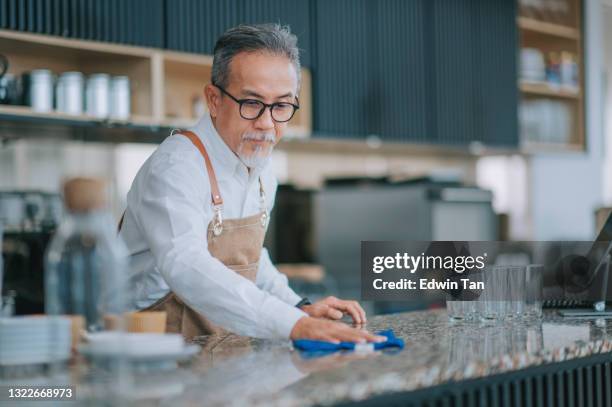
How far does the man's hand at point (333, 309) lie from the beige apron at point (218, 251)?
0.69 ft

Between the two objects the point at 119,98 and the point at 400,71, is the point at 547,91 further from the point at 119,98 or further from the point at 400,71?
the point at 119,98

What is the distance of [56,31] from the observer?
3557mm

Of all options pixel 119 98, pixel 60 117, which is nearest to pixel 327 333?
pixel 60 117

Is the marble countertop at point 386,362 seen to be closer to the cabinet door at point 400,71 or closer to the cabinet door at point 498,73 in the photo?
the cabinet door at point 400,71

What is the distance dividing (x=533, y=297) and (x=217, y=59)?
954 millimetres

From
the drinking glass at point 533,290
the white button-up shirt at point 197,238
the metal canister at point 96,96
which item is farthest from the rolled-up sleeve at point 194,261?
the metal canister at point 96,96

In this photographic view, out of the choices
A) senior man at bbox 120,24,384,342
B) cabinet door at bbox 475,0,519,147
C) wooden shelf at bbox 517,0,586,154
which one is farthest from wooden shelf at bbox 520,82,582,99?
senior man at bbox 120,24,384,342

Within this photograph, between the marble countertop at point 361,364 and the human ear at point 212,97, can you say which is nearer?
the marble countertop at point 361,364

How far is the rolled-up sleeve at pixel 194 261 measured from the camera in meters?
1.68

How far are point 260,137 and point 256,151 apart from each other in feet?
0.17

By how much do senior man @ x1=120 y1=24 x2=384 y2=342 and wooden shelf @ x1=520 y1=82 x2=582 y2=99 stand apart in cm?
379

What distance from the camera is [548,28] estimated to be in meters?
5.91

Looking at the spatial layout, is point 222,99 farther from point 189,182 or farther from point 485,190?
point 485,190

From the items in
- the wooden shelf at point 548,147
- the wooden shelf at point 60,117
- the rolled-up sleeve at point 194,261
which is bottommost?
the rolled-up sleeve at point 194,261
